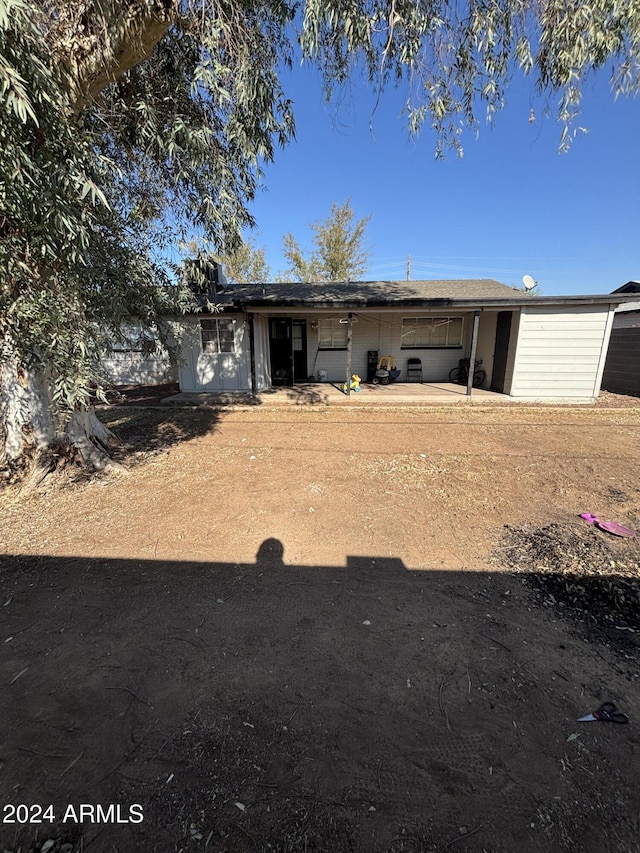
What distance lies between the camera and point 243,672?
2088 millimetres

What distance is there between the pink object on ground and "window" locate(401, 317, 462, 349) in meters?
9.22

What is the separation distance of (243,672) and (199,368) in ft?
30.9

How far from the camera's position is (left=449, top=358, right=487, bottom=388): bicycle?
1150cm

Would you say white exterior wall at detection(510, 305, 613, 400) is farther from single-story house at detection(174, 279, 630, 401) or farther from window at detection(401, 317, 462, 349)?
window at detection(401, 317, 462, 349)

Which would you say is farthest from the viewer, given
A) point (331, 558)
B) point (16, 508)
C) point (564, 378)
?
point (564, 378)

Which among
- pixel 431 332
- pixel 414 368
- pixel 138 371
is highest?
pixel 431 332

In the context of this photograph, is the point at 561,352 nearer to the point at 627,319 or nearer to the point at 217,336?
the point at 627,319

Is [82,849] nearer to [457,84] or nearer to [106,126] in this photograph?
[106,126]

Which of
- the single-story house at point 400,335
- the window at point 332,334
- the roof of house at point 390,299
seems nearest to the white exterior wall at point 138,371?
the single-story house at point 400,335

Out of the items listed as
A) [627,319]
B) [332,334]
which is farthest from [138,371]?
[627,319]

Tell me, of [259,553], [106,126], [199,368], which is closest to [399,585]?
[259,553]

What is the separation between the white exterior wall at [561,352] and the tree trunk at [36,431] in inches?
381

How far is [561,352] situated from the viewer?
9.55 meters

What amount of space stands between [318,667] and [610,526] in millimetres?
3128
